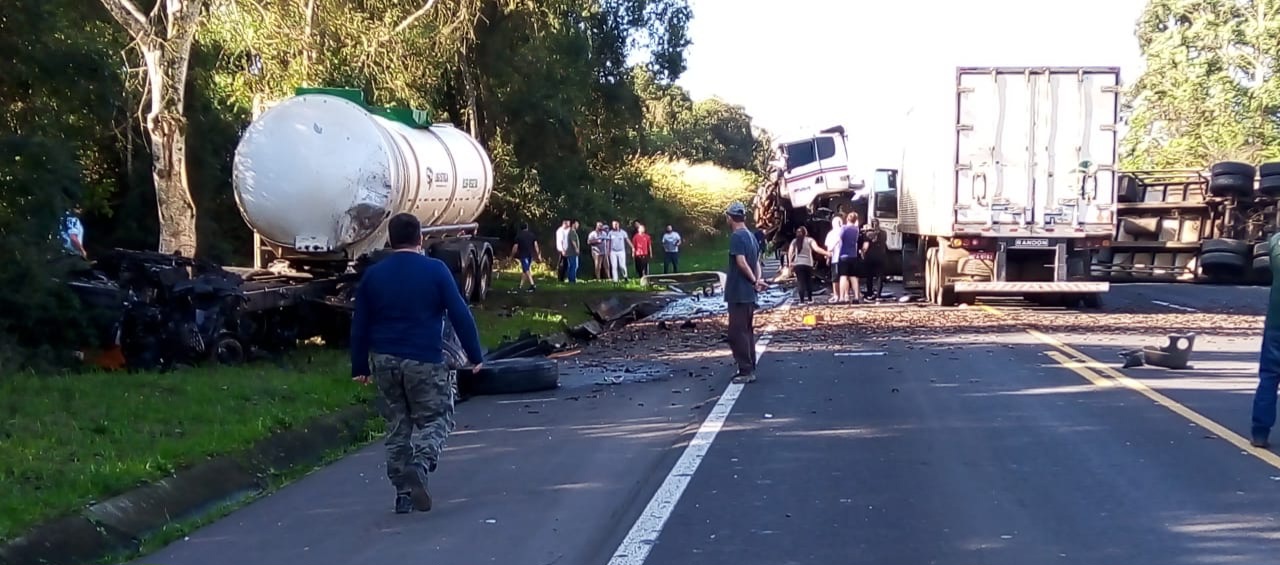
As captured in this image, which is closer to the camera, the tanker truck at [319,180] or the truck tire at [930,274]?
the tanker truck at [319,180]

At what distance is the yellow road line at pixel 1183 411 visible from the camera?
997 cm

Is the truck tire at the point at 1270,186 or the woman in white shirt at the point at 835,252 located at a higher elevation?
the truck tire at the point at 1270,186

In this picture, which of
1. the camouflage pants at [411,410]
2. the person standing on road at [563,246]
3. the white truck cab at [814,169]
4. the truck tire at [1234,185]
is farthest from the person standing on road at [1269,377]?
the person standing on road at [563,246]

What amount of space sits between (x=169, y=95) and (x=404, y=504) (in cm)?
1280

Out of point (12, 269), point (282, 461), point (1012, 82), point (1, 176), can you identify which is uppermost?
point (1012, 82)

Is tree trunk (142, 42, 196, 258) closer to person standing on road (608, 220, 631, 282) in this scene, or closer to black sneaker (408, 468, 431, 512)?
black sneaker (408, 468, 431, 512)

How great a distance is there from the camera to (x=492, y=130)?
37.0 metres

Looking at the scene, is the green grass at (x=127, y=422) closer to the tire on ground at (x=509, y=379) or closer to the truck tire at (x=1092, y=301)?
the tire on ground at (x=509, y=379)

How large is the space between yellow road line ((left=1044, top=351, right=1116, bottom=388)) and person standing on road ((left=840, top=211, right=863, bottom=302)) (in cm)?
930

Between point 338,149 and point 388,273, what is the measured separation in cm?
1061

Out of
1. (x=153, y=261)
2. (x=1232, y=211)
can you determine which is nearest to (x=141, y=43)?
(x=153, y=261)

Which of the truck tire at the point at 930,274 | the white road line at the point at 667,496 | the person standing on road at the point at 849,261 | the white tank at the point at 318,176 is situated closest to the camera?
the white road line at the point at 667,496

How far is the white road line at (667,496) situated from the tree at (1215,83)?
3622 centimetres

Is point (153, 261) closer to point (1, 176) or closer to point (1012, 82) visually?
point (1, 176)
